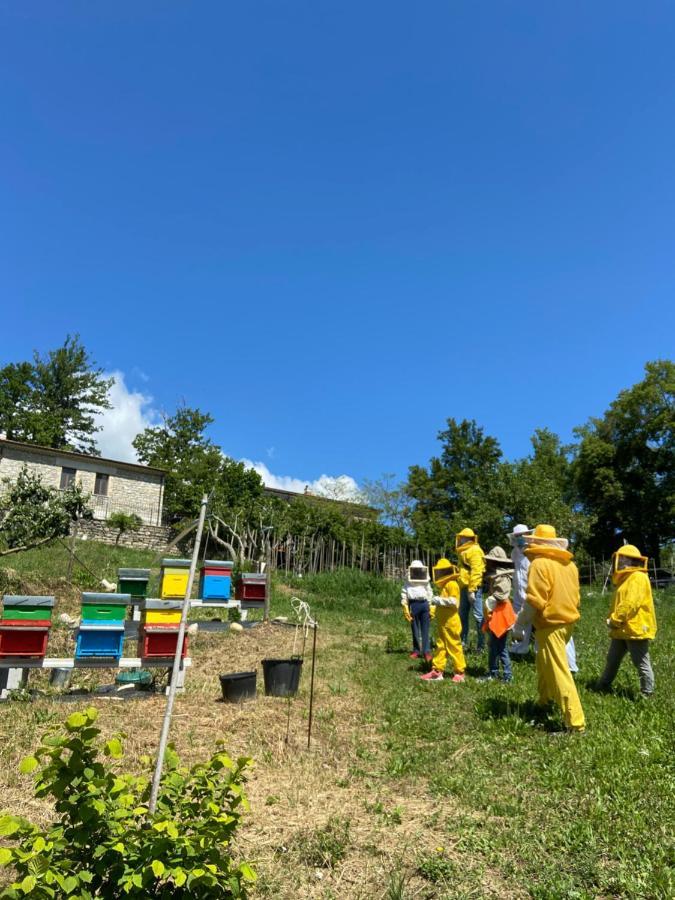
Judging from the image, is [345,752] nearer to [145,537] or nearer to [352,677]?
[352,677]

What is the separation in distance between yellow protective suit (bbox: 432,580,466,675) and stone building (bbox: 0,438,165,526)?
1030 inches

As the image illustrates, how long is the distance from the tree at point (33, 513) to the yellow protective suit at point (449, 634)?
30.3 ft

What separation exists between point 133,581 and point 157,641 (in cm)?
359

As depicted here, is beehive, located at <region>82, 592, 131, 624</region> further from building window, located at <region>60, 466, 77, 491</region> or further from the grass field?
building window, located at <region>60, 466, 77, 491</region>

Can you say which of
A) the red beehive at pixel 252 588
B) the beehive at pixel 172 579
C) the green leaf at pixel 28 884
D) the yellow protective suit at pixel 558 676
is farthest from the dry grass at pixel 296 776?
the red beehive at pixel 252 588

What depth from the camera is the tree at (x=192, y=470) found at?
103 ft

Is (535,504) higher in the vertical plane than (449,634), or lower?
higher

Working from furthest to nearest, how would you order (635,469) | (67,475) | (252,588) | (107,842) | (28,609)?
1. (635,469)
2. (67,475)
3. (252,588)
4. (28,609)
5. (107,842)

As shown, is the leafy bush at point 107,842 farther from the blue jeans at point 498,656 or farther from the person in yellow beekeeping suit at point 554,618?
the blue jeans at point 498,656

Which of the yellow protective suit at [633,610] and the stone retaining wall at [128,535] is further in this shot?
the stone retaining wall at [128,535]

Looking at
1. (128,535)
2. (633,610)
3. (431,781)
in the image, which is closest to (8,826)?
(431,781)

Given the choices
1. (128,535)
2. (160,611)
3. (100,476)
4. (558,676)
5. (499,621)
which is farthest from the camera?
(100,476)

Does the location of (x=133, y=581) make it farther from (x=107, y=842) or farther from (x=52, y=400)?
(x=52, y=400)

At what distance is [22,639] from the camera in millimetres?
7000
